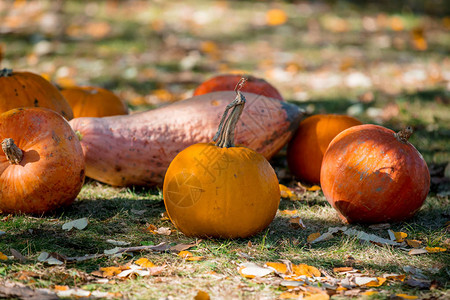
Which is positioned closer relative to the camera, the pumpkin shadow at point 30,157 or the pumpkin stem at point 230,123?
the pumpkin stem at point 230,123

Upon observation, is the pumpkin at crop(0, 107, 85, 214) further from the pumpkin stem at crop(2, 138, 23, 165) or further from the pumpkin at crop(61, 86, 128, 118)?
the pumpkin at crop(61, 86, 128, 118)

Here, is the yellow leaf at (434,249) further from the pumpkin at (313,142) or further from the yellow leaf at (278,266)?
the pumpkin at (313,142)

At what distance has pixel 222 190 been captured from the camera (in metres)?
2.76

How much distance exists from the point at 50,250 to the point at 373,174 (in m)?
1.80

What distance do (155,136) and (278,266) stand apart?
5.16 feet

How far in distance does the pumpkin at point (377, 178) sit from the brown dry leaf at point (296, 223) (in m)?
0.26

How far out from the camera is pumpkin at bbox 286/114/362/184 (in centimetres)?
387

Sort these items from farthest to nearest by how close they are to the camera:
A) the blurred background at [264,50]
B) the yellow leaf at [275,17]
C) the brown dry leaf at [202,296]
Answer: the yellow leaf at [275,17], the blurred background at [264,50], the brown dry leaf at [202,296]

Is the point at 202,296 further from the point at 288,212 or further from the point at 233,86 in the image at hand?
the point at 233,86

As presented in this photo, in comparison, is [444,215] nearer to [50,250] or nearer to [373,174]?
[373,174]

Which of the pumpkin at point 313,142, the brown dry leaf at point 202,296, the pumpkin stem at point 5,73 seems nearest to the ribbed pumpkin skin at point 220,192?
the brown dry leaf at point 202,296

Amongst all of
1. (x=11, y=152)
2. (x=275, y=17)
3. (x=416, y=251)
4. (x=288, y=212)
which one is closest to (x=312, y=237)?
(x=288, y=212)

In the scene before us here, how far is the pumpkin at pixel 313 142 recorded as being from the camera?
A: 152 inches

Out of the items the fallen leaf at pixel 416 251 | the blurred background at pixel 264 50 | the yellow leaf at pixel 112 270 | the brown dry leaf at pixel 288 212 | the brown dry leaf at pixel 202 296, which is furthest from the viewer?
the blurred background at pixel 264 50
